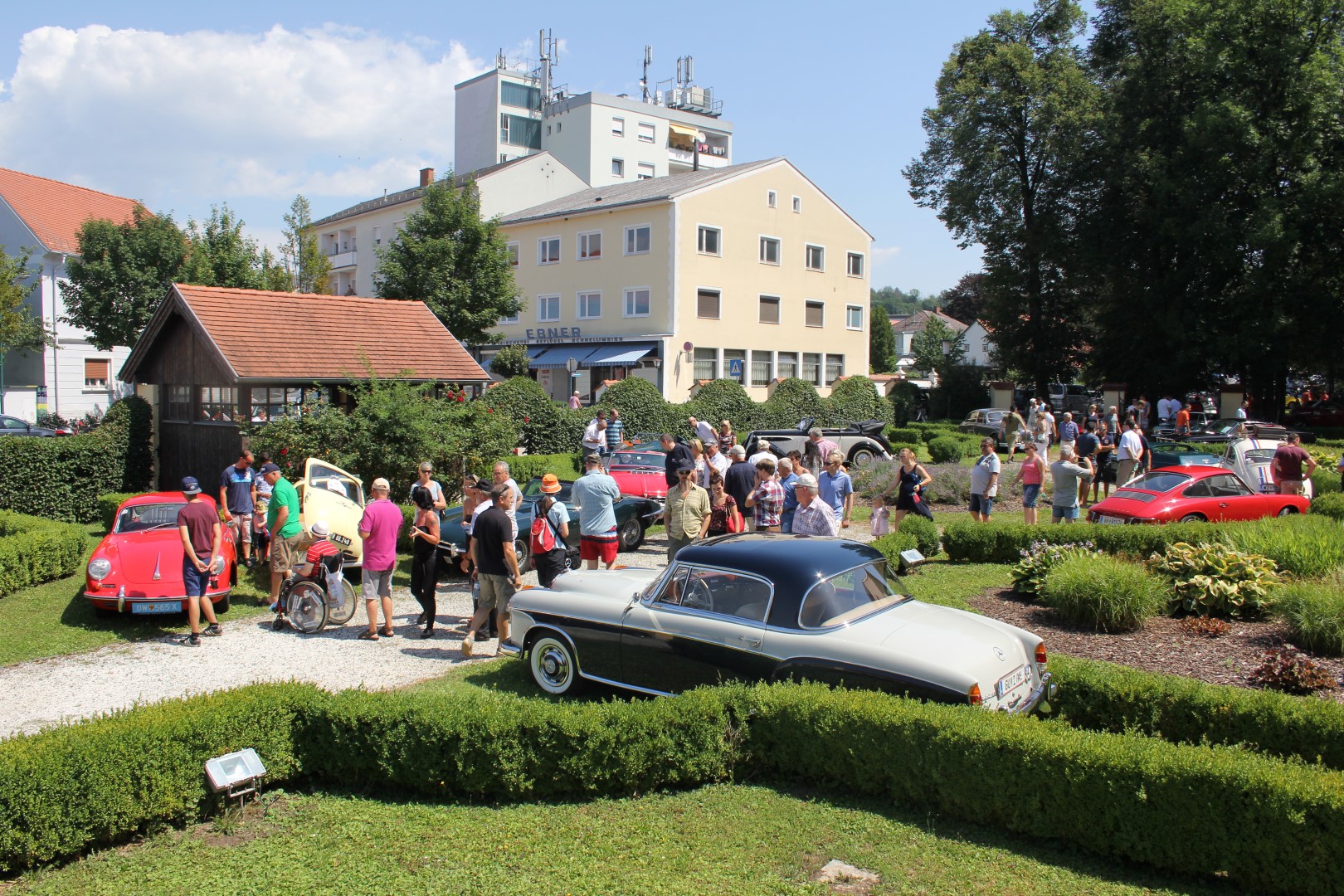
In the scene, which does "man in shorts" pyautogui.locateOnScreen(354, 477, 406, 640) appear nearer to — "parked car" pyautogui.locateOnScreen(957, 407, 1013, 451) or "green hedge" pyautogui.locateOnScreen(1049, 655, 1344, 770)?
"green hedge" pyautogui.locateOnScreen(1049, 655, 1344, 770)

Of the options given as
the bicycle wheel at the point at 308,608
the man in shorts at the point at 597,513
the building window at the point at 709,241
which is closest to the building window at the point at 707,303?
the building window at the point at 709,241

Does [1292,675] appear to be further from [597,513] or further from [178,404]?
[178,404]

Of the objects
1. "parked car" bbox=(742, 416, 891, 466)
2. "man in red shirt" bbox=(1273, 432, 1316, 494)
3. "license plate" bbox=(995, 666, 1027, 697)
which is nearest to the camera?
"license plate" bbox=(995, 666, 1027, 697)

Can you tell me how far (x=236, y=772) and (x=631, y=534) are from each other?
9701 mm

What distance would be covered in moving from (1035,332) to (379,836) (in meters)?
40.7

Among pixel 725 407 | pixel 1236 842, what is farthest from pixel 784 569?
pixel 725 407

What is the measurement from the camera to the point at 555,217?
4362cm

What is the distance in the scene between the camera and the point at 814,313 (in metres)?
44.5

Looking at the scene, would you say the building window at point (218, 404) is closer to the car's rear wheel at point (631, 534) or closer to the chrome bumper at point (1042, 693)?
the car's rear wheel at point (631, 534)

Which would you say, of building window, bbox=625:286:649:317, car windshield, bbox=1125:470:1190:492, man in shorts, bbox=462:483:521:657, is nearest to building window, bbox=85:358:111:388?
building window, bbox=625:286:649:317

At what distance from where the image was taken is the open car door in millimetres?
12820

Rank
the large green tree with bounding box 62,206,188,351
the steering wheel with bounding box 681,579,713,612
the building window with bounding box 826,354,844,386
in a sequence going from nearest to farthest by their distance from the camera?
the steering wheel with bounding box 681,579,713,612 < the large green tree with bounding box 62,206,188,351 < the building window with bounding box 826,354,844,386

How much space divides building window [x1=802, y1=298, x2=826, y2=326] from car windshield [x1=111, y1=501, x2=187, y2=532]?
34.8 metres

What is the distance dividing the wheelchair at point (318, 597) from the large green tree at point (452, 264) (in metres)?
26.1
